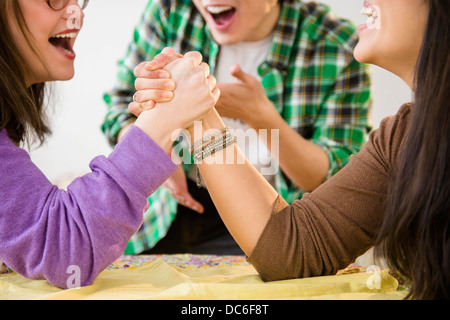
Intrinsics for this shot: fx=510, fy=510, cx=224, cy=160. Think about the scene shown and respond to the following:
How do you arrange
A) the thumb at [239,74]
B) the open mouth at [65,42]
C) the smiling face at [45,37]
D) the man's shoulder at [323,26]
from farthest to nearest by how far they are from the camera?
the man's shoulder at [323,26]
the thumb at [239,74]
the open mouth at [65,42]
the smiling face at [45,37]

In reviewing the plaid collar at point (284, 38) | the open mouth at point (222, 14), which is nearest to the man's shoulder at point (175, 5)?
the open mouth at point (222, 14)

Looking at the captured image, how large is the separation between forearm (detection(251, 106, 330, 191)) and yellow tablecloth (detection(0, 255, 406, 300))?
50cm

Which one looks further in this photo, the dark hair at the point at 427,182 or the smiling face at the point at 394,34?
the smiling face at the point at 394,34

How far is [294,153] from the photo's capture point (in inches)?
59.4

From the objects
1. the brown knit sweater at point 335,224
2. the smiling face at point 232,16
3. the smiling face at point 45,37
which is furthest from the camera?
the smiling face at point 232,16

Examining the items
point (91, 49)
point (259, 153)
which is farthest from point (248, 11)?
point (91, 49)

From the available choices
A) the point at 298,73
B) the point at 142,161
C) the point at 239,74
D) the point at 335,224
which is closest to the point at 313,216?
the point at 335,224

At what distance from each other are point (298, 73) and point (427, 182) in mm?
982

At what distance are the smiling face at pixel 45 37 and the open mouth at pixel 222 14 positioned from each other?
0.51 meters

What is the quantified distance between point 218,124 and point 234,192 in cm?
16

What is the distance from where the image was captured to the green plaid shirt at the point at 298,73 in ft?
5.44

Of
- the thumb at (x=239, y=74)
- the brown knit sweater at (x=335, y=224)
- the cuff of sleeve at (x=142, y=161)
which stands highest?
the thumb at (x=239, y=74)

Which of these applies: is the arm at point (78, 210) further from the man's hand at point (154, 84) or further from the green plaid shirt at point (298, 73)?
the green plaid shirt at point (298, 73)
